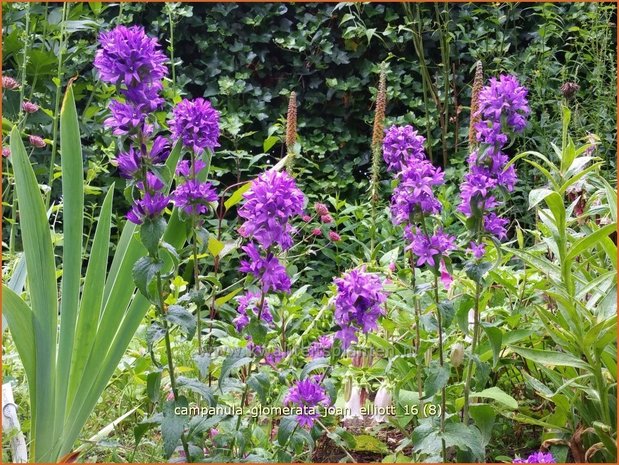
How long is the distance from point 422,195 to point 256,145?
2.79 metres

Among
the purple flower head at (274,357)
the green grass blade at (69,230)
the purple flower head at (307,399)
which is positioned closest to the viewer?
the purple flower head at (307,399)

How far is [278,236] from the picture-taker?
5.00 feet

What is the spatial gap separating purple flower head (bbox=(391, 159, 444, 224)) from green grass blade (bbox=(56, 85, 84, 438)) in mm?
847

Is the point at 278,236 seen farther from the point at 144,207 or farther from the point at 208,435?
the point at 208,435

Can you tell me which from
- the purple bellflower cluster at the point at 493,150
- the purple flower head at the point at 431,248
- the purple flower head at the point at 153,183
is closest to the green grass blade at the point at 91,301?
the purple flower head at the point at 153,183

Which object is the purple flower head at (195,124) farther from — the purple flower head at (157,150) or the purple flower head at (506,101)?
the purple flower head at (506,101)

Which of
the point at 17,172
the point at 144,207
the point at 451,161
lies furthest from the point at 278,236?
the point at 451,161

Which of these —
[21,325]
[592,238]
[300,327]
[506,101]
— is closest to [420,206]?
[506,101]

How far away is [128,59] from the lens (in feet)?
4.83

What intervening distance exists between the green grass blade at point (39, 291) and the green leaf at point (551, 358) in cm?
115

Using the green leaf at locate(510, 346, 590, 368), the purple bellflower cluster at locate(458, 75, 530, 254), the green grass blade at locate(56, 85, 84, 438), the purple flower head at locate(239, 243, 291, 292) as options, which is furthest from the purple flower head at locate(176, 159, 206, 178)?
the green leaf at locate(510, 346, 590, 368)

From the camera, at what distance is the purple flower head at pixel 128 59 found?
57.9 inches

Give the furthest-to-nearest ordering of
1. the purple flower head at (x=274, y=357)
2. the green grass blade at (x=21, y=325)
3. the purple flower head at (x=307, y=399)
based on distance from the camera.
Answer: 1. the purple flower head at (x=274, y=357)
2. the green grass blade at (x=21, y=325)
3. the purple flower head at (x=307, y=399)

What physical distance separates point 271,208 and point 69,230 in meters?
0.70
